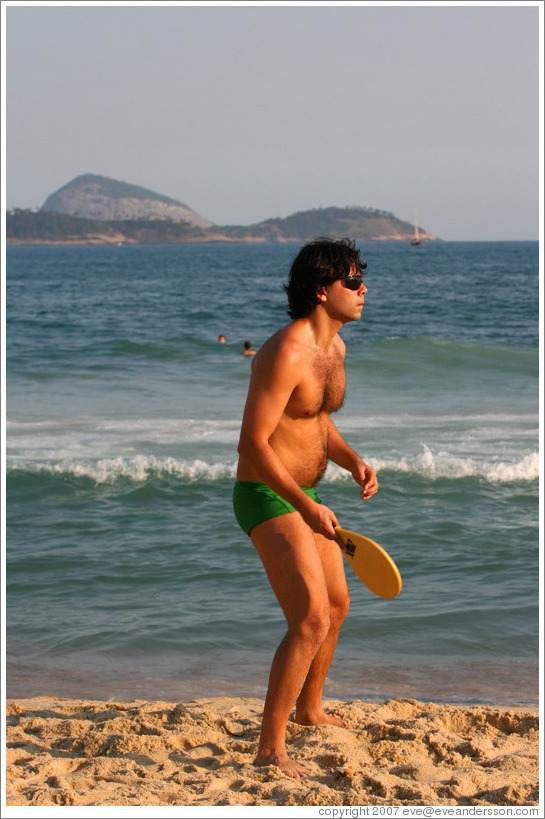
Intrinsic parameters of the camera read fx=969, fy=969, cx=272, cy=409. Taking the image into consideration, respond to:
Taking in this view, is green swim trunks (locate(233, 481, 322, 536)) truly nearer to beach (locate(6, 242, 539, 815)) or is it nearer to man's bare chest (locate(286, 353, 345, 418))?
man's bare chest (locate(286, 353, 345, 418))

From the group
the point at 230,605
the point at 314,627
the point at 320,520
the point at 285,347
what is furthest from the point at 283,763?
the point at 230,605

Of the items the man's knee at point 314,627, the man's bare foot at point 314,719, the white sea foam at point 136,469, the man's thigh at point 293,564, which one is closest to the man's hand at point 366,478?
the man's thigh at point 293,564

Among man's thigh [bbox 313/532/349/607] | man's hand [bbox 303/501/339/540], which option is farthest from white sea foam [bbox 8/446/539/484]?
man's hand [bbox 303/501/339/540]

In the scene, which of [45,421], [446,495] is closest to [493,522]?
[446,495]

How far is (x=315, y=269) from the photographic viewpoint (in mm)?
3889

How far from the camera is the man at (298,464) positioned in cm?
369

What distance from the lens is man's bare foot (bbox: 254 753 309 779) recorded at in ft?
12.0

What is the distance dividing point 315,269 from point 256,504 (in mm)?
968

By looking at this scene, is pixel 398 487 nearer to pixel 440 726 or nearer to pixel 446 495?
pixel 446 495

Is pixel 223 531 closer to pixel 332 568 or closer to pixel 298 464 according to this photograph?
pixel 332 568

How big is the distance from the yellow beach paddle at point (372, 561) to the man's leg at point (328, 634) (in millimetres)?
177

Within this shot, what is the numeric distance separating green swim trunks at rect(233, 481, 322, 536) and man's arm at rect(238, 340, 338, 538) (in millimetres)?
83

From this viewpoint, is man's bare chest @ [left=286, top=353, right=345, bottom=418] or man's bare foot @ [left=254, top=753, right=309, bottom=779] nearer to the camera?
man's bare foot @ [left=254, top=753, right=309, bottom=779]

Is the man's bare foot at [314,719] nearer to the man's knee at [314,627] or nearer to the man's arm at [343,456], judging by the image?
the man's knee at [314,627]
